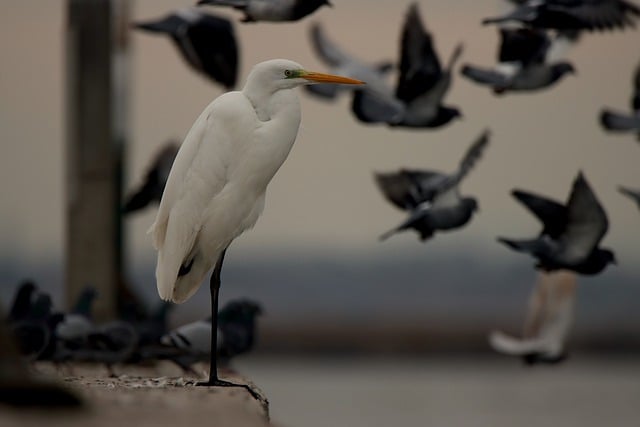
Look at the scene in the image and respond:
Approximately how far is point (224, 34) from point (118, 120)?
2102mm

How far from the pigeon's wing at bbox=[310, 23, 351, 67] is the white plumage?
296cm

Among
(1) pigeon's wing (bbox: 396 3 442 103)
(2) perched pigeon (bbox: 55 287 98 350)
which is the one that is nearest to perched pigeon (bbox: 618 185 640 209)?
(1) pigeon's wing (bbox: 396 3 442 103)

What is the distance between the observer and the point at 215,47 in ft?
24.0

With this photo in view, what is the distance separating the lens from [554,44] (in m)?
8.18

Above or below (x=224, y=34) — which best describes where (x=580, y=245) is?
below

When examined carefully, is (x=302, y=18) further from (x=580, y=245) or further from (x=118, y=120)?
(x=118, y=120)

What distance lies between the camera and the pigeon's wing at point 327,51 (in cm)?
805

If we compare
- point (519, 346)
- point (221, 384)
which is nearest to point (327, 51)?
point (519, 346)

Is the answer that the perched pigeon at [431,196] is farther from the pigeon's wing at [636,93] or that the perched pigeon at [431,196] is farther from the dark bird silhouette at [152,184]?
the dark bird silhouette at [152,184]

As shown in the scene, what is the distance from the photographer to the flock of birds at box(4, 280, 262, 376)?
641 cm

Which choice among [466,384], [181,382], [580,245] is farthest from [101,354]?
[466,384]

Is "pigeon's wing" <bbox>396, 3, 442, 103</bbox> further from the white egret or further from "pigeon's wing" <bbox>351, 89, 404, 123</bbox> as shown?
the white egret

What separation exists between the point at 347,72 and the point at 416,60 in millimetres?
937

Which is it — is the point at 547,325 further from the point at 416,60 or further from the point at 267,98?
the point at 267,98
